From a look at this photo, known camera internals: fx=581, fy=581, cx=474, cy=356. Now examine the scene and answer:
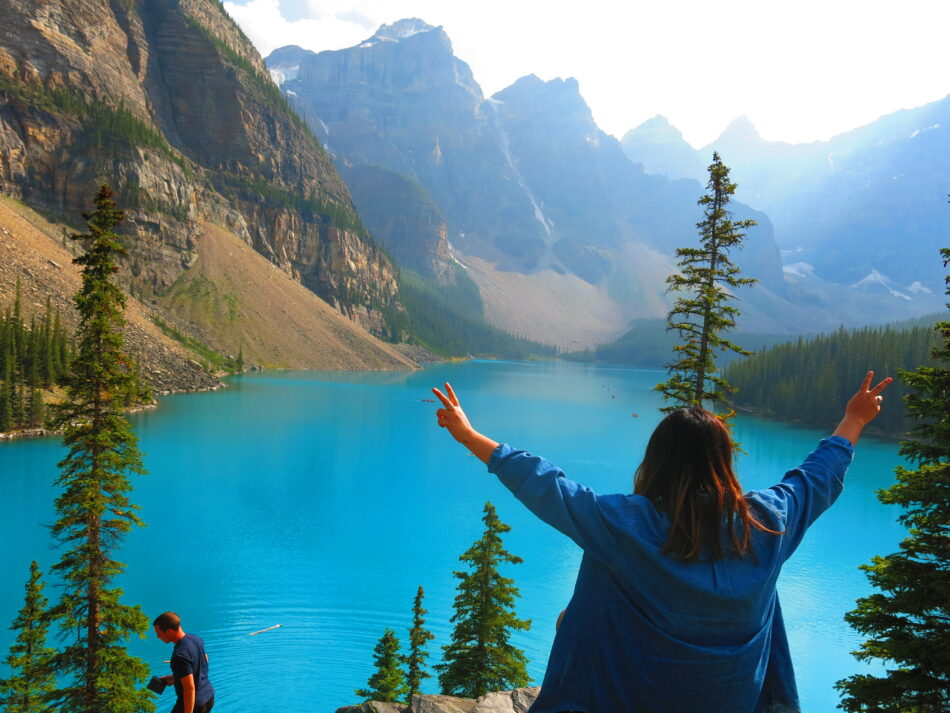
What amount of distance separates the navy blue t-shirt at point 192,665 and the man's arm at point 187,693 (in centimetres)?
4

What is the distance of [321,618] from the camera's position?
1972 centimetres

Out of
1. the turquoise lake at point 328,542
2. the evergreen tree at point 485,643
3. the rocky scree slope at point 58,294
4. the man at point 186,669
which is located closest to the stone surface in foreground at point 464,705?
the evergreen tree at point 485,643

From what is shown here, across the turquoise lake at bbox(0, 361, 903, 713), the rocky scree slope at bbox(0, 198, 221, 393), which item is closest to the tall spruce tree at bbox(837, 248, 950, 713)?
the turquoise lake at bbox(0, 361, 903, 713)

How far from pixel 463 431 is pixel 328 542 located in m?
26.3

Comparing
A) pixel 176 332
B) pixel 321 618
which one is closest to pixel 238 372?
pixel 176 332

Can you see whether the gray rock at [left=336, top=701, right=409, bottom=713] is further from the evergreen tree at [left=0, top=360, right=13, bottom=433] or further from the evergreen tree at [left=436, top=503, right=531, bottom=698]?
the evergreen tree at [left=0, top=360, right=13, bottom=433]

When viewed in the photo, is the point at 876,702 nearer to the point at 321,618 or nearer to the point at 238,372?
the point at 321,618

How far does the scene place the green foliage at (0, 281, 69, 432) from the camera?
1763 inches

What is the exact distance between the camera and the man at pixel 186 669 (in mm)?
7230

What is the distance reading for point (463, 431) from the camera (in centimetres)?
280

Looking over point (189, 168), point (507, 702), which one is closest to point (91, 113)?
point (189, 168)

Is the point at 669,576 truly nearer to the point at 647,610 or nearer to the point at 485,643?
the point at 647,610

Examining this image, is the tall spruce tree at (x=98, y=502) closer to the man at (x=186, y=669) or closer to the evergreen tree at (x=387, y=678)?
the man at (x=186, y=669)

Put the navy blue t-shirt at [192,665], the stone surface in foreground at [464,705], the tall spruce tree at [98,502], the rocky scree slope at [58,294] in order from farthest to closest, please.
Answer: the rocky scree slope at [58,294] < the tall spruce tree at [98,502] < the stone surface in foreground at [464,705] < the navy blue t-shirt at [192,665]
